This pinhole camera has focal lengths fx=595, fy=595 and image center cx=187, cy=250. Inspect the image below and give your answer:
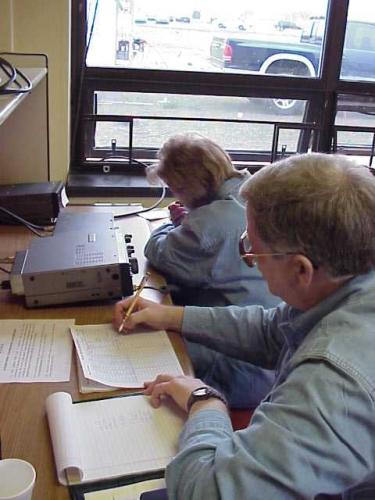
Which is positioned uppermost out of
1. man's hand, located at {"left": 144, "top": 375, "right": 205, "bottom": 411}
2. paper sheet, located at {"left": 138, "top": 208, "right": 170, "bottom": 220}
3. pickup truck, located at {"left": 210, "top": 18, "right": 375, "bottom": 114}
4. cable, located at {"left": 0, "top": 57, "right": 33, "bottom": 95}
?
pickup truck, located at {"left": 210, "top": 18, "right": 375, "bottom": 114}

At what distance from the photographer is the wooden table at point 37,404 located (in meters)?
0.95

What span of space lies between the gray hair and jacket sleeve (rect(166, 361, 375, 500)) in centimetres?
18

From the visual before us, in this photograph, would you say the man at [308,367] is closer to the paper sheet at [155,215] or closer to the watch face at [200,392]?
the watch face at [200,392]

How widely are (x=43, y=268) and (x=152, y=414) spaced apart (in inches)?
22.6

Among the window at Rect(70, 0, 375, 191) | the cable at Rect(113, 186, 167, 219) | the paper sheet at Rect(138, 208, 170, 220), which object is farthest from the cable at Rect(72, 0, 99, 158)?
the paper sheet at Rect(138, 208, 170, 220)

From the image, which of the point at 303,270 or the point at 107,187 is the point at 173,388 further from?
the point at 107,187

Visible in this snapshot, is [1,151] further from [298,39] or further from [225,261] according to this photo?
→ [298,39]

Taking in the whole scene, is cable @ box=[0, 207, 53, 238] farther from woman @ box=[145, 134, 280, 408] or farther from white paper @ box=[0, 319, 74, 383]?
white paper @ box=[0, 319, 74, 383]

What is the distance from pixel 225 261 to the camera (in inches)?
68.4

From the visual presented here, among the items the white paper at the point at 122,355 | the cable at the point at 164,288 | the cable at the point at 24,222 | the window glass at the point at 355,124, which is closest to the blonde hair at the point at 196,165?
the cable at the point at 164,288

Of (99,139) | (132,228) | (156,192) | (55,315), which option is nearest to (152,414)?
(55,315)

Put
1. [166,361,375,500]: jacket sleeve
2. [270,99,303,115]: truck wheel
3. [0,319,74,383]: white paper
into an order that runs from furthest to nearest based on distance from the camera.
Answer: [270,99,303,115]: truck wheel
[0,319,74,383]: white paper
[166,361,375,500]: jacket sleeve

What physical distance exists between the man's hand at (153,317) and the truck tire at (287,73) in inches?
73.0

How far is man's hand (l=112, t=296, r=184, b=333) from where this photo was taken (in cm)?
141
